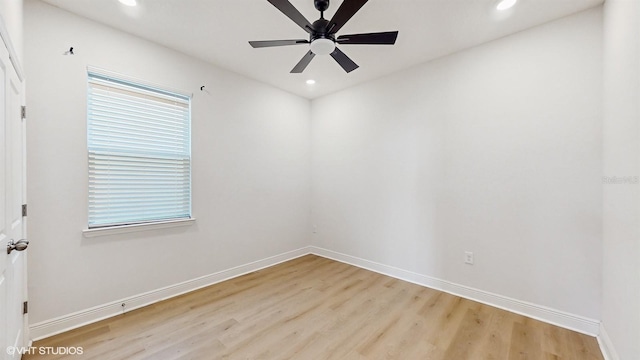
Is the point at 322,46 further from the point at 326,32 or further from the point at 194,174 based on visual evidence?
the point at 194,174

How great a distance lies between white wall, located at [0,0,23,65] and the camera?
56.8 inches

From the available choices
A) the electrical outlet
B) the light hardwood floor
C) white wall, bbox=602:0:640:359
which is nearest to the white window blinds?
the light hardwood floor

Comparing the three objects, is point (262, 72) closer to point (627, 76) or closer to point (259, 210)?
point (259, 210)

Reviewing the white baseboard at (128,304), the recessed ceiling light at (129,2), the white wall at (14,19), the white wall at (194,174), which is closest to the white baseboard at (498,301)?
the white wall at (194,174)

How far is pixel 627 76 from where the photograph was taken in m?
1.63

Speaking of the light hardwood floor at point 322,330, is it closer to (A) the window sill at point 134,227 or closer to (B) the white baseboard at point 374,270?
(B) the white baseboard at point 374,270

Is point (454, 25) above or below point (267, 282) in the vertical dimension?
above

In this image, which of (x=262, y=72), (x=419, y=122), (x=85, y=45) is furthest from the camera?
(x=262, y=72)

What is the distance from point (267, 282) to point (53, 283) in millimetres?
1957

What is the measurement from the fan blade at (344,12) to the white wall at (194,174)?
196 centimetres

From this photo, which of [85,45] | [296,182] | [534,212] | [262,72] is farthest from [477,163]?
[85,45]

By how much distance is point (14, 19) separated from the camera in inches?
66.0

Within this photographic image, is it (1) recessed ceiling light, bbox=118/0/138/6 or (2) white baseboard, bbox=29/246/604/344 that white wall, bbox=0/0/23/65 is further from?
(2) white baseboard, bbox=29/246/604/344

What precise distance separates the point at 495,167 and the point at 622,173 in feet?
3.17
